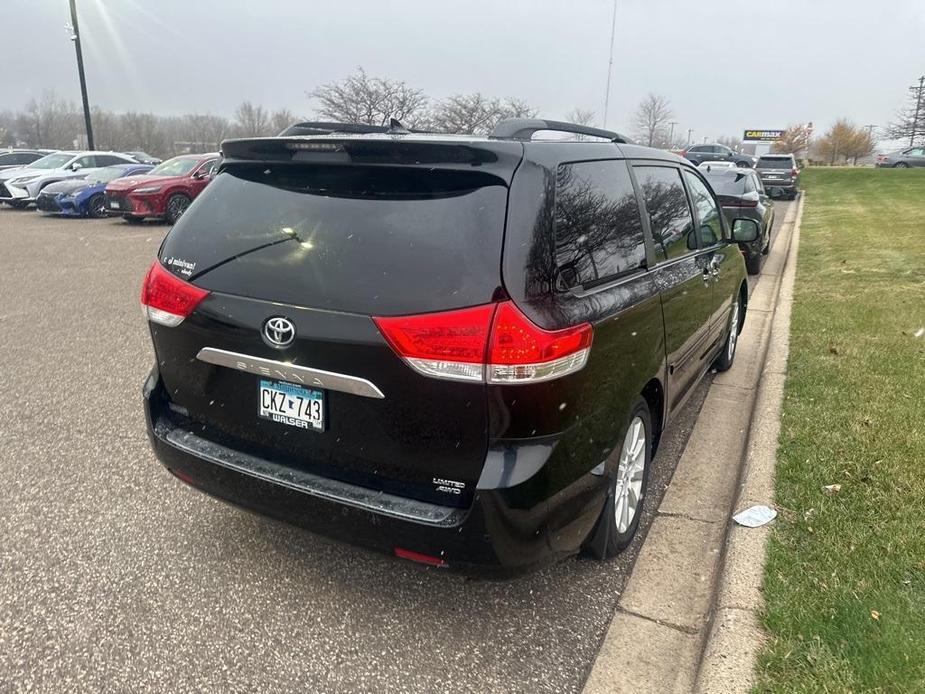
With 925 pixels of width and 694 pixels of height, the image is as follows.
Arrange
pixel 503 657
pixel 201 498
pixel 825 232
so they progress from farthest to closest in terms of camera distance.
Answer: pixel 825 232 < pixel 201 498 < pixel 503 657

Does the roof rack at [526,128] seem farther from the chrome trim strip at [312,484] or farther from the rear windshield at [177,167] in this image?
the rear windshield at [177,167]

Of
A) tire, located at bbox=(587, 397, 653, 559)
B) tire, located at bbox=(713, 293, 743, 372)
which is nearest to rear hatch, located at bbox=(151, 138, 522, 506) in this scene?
tire, located at bbox=(587, 397, 653, 559)

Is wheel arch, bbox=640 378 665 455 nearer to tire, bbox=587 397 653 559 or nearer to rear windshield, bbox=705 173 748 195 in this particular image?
tire, bbox=587 397 653 559

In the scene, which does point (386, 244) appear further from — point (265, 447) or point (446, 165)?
point (265, 447)

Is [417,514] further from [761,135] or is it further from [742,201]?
[761,135]

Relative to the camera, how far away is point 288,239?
8.00ft

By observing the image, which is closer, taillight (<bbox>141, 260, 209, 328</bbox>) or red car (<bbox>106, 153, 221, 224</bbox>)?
taillight (<bbox>141, 260, 209, 328</bbox>)

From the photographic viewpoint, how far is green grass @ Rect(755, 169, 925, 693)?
226 cm

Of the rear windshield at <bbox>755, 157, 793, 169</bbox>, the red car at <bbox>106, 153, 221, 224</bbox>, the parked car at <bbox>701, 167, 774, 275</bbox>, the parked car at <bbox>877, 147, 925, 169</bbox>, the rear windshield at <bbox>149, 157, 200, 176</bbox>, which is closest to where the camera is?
the parked car at <bbox>701, 167, 774, 275</bbox>

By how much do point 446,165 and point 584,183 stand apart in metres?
0.62

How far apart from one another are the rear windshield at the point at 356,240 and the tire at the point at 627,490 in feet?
3.37

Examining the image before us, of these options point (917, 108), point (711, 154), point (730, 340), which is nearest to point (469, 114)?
point (711, 154)

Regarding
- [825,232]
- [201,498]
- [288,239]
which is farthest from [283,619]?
[825,232]

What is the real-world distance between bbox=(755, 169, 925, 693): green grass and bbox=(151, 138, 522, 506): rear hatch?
1328 mm
